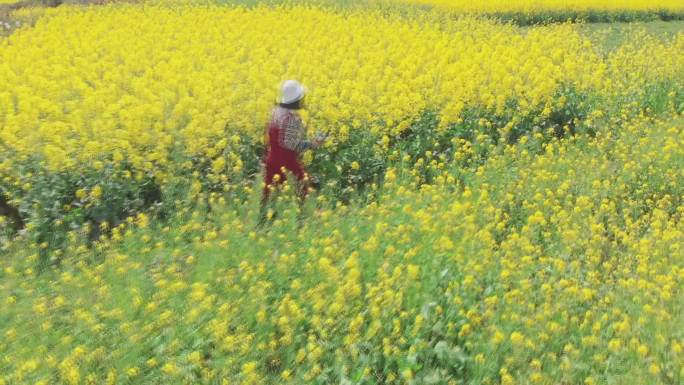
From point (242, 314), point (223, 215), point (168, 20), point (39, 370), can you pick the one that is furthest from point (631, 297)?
point (168, 20)

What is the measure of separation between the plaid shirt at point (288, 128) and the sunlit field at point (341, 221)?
48 centimetres

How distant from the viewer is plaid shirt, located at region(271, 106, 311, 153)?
18.0 ft

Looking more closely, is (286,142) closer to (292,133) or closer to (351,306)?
(292,133)

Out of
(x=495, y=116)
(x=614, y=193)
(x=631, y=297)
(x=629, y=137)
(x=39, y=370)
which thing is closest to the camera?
(x=39, y=370)

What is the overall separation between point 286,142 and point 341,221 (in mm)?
953

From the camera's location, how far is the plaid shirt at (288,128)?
215 inches

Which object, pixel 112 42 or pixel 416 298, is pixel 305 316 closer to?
pixel 416 298

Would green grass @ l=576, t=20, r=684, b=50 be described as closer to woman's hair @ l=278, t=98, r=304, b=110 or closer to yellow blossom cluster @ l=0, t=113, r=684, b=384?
woman's hair @ l=278, t=98, r=304, b=110

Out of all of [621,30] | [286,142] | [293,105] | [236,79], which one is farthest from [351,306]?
[621,30]

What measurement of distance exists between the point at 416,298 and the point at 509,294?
53 cm

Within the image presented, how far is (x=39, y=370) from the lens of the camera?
2906 mm

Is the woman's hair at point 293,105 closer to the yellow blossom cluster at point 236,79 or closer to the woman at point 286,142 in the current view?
the woman at point 286,142

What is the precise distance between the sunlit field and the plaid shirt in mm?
480

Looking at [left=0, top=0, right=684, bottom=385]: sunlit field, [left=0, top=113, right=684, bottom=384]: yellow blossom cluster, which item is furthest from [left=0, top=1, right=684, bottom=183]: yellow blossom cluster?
[left=0, top=113, right=684, bottom=384]: yellow blossom cluster
